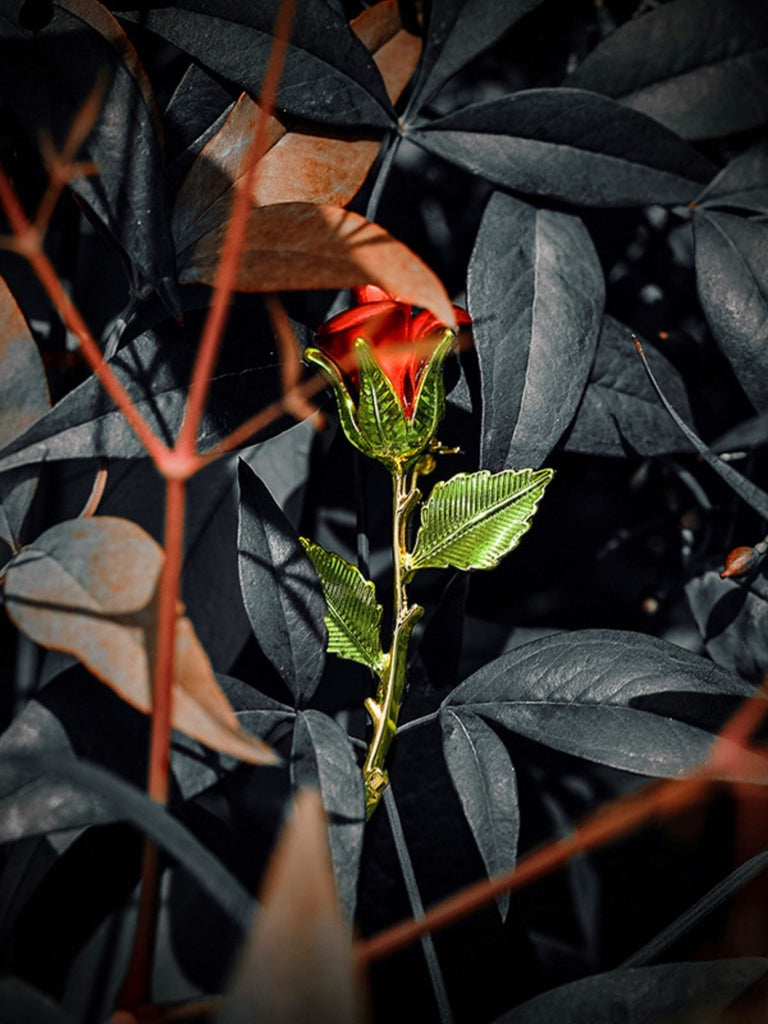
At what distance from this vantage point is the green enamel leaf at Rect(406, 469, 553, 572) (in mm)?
196

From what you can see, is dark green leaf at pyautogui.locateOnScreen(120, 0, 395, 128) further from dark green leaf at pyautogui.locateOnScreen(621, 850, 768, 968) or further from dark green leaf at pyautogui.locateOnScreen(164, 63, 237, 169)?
dark green leaf at pyautogui.locateOnScreen(621, 850, 768, 968)

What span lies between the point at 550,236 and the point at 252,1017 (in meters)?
0.20

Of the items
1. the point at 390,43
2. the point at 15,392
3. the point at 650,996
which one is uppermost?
the point at 390,43

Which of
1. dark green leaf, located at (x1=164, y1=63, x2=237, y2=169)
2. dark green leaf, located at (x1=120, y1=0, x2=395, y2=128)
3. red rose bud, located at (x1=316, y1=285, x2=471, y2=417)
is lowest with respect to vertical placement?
red rose bud, located at (x1=316, y1=285, x2=471, y2=417)

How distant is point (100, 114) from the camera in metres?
0.19

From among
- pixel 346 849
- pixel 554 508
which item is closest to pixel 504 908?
pixel 346 849

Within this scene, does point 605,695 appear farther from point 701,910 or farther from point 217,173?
point 217,173

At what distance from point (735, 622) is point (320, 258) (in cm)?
17

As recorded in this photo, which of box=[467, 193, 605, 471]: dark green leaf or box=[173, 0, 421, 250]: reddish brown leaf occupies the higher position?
box=[173, 0, 421, 250]: reddish brown leaf

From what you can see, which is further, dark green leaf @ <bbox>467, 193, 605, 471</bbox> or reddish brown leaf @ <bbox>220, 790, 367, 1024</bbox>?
dark green leaf @ <bbox>467, 193, 605, 471</bbox>

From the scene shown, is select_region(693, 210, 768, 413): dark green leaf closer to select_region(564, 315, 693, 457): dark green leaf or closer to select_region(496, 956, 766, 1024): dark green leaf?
select_region(564, 315, 693, 457): dark green leaf

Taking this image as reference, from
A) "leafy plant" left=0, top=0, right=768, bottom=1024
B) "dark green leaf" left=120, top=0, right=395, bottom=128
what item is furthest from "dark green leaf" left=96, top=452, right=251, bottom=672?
"dark green leaf" left=120, top=0, right=395, bottom=128

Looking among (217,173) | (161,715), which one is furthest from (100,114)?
(161,715)

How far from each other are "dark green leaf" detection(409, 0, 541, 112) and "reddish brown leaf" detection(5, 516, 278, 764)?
0.15 meters
